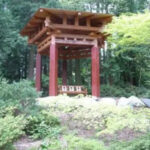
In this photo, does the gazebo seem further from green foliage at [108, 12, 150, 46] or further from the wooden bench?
green foliage at [108, 12, 150, 46]

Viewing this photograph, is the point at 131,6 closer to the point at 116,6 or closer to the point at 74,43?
the point at 116,6

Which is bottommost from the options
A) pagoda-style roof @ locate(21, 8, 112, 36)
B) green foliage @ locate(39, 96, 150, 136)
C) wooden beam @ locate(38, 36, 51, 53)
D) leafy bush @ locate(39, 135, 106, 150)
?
leafy bush @ locate(39, 135, 106, 150)

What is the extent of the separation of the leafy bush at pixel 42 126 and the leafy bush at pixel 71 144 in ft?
1.83

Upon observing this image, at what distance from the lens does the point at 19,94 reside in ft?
22.4

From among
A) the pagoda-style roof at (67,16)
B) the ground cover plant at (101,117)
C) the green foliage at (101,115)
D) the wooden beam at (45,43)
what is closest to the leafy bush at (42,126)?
the ground cover plant at (101,117)

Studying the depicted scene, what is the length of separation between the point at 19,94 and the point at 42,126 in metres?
1.24

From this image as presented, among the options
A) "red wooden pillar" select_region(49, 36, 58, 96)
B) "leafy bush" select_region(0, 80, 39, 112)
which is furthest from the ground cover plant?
"red wooden pillar" select_region(49, 36, 58, 96)

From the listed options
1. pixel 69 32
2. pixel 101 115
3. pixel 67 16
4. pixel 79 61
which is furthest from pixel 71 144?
pixel 79 61

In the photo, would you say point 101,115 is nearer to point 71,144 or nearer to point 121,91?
point 71,144

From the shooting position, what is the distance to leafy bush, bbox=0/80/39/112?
6.66 m

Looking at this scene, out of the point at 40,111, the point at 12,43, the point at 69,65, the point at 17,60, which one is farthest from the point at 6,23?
the point at 40,111

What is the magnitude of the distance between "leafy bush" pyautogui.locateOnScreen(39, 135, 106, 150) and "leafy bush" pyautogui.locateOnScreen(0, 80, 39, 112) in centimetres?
171

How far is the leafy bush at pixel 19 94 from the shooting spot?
6.66 m

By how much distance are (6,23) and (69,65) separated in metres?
7.98
